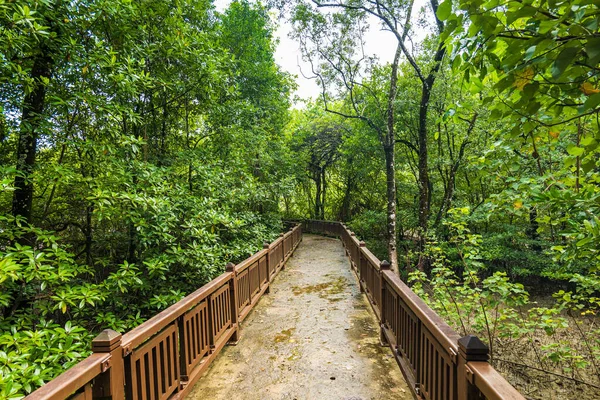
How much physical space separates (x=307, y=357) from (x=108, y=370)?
8.43ft

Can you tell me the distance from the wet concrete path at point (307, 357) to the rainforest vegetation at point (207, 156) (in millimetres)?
1339

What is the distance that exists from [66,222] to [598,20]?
7.62 m

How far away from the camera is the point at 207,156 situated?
700 centimetres

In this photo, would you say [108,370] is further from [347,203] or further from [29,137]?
[347,203]

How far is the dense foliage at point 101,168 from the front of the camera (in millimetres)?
3273

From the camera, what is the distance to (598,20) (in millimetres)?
1185

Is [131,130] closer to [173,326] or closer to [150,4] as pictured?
[150,4]

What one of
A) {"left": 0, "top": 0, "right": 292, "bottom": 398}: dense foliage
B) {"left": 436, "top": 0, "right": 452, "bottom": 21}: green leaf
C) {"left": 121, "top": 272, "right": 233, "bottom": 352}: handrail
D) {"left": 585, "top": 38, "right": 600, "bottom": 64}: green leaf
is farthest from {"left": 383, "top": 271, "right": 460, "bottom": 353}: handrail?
{"left": 0, "top": 0, "right": 292, "bottom": 398}: dense foliage

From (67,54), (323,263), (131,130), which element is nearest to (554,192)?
(67,54)

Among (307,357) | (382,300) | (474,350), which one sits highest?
(474,350)

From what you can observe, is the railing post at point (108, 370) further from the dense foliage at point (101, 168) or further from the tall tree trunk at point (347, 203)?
the tall tree trunk at point (347, 203)

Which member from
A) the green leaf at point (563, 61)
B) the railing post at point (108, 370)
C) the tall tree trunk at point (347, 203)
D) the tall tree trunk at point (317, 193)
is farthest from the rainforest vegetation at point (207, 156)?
the tall tree trunk at point (317, 193)

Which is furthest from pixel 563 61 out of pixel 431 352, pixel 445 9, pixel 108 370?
pixel 108 370

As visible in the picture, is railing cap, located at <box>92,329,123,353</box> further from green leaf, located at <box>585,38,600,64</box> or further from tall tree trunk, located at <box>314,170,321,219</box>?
tall tree trunk, located at <box>314,170,321,219</box>
